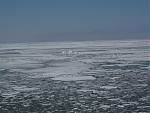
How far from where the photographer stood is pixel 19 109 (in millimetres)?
3928

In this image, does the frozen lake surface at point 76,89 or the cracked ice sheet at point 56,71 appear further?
the cracked ice sheet at point 56,71

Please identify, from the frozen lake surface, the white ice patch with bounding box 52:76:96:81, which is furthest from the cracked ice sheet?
the white ice patch with bounding box 52:76:96:81

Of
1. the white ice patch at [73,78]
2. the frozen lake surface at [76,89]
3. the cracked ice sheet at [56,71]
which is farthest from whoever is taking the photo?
the cracked ice sheet at [56,71]

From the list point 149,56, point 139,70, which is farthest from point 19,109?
point 149,56

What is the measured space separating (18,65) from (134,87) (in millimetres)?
3497

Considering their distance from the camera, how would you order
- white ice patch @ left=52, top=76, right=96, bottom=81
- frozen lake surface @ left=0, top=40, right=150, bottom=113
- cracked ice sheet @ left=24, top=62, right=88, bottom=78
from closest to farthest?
frozen lake surface @ left=0, top=40, right=150, bottom=113 < white ice patch @ left=52, top=76, right=96, bottom=81 < cracked ice sheet @ left=24, top=62, right=88, bottom=78

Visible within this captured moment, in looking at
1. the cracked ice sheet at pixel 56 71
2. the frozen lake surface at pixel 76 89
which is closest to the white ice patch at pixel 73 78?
the frozen lake surface at pixel 76 89

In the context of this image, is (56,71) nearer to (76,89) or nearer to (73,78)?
(73,78)

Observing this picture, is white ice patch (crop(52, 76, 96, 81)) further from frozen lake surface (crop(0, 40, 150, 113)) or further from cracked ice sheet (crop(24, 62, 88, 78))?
cracked ice sheet (crop(24, 62, 88, 78))

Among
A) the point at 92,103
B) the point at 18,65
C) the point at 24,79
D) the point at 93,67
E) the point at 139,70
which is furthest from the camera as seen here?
the point at 18,65

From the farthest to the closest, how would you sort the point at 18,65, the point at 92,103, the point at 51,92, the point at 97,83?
1. the point at 18,65
2. the point at 97,83
3. the point at 51,92
4. the point at 92,103

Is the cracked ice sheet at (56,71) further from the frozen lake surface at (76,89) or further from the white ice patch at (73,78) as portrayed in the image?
the white ice patch at (73,78)

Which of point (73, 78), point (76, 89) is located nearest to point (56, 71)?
point (73, 78)

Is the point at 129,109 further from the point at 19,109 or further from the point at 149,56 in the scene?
the point at 149,56
